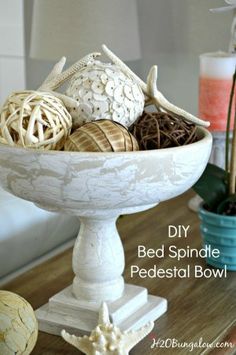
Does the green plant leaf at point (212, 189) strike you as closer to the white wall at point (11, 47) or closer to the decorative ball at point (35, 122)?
Answer: the decorative ball at point (35, 122)

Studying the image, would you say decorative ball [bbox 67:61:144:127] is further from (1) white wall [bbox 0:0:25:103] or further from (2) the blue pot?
(1) white wall [bbox 0:0:25:103]

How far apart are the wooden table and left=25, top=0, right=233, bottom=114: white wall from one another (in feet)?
1.55

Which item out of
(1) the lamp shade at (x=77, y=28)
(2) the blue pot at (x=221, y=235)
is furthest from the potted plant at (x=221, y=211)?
(1) the lamp shade at (x=77, y=28)

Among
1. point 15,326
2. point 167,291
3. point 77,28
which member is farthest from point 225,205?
point 77,28

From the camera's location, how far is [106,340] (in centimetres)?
56

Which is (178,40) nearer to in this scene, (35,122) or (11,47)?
(11,47)

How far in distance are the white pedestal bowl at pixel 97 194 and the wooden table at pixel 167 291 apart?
3 centimetres

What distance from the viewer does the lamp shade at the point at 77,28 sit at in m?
1.24

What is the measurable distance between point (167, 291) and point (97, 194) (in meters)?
0.24

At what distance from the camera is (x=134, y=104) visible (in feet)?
1.98

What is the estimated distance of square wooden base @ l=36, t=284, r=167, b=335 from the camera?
25.4 inches

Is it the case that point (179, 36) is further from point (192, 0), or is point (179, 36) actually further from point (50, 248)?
point (50, 248)

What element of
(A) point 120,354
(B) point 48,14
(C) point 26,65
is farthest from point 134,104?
(C) point 26,65

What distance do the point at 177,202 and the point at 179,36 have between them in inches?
17.1
